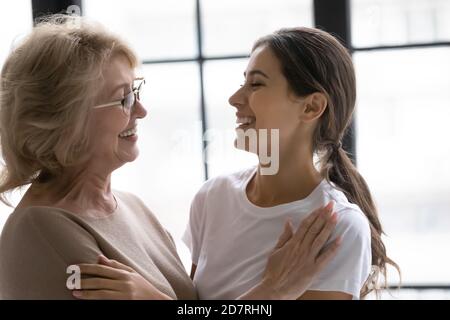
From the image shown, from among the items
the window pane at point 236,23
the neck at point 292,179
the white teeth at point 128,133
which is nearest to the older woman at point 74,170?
the white teeth at point 128,133

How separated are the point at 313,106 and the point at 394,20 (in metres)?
0.50

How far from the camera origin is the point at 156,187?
1650 mm

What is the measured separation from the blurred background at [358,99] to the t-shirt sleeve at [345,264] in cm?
42

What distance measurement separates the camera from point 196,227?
1.28m

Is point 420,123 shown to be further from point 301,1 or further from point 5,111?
point 5,111

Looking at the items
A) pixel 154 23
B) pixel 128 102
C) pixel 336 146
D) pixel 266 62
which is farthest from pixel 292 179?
pixel 154 23

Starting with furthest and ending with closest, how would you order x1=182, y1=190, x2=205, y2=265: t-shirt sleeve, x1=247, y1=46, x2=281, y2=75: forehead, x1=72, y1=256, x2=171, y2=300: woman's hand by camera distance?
x1=182, y1=190, x2=205, y2=265: t-shirt sleeve → x1=247, y1=46, x2=281, y2=75: forehead → x1=72, y1=256, x2=171, y2=300: woman's hand

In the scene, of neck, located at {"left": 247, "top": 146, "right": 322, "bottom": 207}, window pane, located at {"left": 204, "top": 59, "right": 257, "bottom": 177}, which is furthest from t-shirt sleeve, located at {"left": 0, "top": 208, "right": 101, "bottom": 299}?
window pane, located at {"left": 204, "top": 59, "right": 257, "bottom": 177}

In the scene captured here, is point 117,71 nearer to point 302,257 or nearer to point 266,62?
point 266,62

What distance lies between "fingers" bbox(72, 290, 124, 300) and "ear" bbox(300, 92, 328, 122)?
0.43 meters

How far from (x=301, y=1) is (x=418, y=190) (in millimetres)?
521

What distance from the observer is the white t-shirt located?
1.06 metres

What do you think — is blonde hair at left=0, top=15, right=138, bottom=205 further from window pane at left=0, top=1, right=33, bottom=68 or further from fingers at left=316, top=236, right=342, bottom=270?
window pane at left=0, top=1, right=33, bottom=68

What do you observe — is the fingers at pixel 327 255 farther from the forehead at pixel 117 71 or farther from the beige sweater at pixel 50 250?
the forehead at pixel 117 71
